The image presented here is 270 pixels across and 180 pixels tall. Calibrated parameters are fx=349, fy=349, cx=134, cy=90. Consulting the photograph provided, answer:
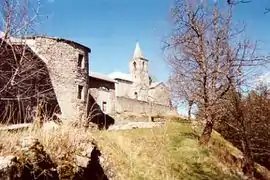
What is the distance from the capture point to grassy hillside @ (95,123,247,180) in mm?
9852

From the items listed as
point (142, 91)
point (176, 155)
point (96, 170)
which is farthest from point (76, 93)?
point (142, 91)

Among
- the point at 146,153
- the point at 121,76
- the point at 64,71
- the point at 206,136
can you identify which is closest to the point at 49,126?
the point at 146,153

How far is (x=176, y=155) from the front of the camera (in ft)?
43.8

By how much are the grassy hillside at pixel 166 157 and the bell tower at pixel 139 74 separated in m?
47.0

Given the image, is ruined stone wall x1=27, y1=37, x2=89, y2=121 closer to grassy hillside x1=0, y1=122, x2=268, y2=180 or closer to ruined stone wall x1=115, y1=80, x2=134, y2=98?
grassy hillside x1=0, y1=122, x2=268, y2=180

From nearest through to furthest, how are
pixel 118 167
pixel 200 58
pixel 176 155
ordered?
pixel 118 167
pixel 176 155
pixel 200 58

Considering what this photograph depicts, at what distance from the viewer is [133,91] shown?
64688 millimetres

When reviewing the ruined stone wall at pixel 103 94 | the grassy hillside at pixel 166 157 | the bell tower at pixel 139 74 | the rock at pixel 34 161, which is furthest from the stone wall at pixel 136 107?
the rock at pixel 34 161

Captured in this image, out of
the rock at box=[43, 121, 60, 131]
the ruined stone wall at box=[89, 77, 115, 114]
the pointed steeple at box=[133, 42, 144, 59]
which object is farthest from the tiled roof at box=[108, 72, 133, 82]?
the rock at box=[43, 121, 60, 131]

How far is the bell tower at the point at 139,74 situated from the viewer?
64750 mm

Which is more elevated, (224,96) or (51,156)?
(224,96)

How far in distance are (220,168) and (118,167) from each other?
5.87 meters

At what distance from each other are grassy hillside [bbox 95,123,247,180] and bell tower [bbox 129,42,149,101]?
47.0 metres

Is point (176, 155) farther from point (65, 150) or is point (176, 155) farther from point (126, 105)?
point (126, 105)
